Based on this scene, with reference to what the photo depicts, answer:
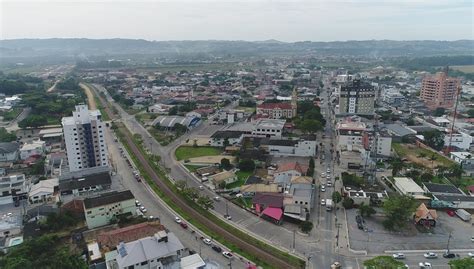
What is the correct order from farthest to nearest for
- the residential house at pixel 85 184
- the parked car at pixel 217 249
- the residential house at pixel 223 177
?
the residential house at pixel 223 177 → the residential house at pixel 85 184 → the parked car at pixel 217 249

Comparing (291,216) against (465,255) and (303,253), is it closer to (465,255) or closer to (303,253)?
(303,253)

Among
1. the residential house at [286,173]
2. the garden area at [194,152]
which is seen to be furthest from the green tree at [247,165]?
the garden area at [194,152]

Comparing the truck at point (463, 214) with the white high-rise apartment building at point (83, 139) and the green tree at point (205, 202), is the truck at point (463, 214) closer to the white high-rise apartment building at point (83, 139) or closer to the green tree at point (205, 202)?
the green tree at point (205, 202)

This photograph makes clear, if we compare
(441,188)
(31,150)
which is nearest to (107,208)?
(31,150)

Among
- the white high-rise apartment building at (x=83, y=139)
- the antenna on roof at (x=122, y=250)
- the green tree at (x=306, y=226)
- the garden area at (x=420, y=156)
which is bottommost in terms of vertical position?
the garden area at (x=420, y=156)

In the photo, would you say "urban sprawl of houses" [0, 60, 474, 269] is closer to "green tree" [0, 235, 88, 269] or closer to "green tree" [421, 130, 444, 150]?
"green tree" [421, 130, 444, 150]

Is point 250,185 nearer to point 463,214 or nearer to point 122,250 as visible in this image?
point 122,250
